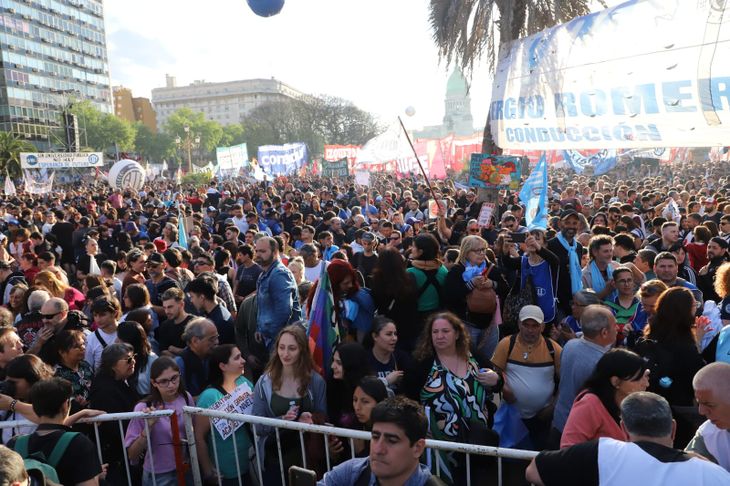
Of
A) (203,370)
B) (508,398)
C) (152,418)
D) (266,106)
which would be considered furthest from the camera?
(266,106)

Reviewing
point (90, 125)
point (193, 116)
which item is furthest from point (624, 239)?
point (193, 116)

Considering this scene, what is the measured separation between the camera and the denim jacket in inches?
209

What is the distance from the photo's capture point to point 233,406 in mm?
3896

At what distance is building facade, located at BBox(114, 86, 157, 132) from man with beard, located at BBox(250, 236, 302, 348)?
126811mm

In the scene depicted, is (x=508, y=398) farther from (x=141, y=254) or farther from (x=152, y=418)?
(x=141, y=254)

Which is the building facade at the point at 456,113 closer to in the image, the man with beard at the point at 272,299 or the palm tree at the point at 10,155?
the palm tree at the point at 10,155

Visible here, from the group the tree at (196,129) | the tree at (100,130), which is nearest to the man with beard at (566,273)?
the tree at (100,130)

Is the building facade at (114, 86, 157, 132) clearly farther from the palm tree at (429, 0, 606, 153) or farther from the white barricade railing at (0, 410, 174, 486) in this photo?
the white barricade railing at (0, 410, 174, 486)

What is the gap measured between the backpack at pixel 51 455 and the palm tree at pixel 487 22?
1139cm

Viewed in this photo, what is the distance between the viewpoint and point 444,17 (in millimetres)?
13438

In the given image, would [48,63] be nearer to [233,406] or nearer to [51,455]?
[233,406]

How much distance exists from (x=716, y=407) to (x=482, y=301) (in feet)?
8.20

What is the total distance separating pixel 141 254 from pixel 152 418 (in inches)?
155

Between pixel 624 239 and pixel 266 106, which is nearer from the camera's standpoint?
pixel 624 239
